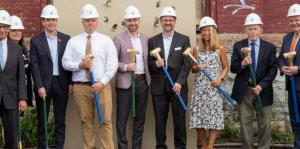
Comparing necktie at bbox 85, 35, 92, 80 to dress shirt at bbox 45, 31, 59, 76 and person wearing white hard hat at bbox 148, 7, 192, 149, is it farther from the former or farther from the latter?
person wearing white hard hat at bbox 148, 7, 192, 149

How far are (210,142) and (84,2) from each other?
9.57 feet

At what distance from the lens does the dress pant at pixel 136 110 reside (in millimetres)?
8195

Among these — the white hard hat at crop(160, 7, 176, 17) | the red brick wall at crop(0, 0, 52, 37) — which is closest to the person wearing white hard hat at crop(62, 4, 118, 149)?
the white hard hat at crop(160, 7, 176, 17)

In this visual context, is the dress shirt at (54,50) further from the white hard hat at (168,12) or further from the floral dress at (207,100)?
the floral dress at (207,100)

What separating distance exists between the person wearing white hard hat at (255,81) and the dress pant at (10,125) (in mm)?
3223

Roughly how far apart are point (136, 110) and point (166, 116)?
1.49ft

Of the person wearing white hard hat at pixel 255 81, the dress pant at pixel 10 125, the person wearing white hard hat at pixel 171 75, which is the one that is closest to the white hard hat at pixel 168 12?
the person wearing white hard hat at pixel 171 75

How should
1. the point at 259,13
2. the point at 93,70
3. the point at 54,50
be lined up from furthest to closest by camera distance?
the point at 259,13 < the point at 54,50 < the point at 93,70

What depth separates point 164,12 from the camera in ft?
27.1

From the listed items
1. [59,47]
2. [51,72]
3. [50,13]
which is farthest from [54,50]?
[50,13]

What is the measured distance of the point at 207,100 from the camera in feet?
26.9

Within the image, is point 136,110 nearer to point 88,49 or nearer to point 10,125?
point 88,49

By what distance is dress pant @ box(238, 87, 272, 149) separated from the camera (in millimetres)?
8211

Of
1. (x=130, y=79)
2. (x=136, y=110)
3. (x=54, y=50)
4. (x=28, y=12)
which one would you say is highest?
(x=28, y=12)
